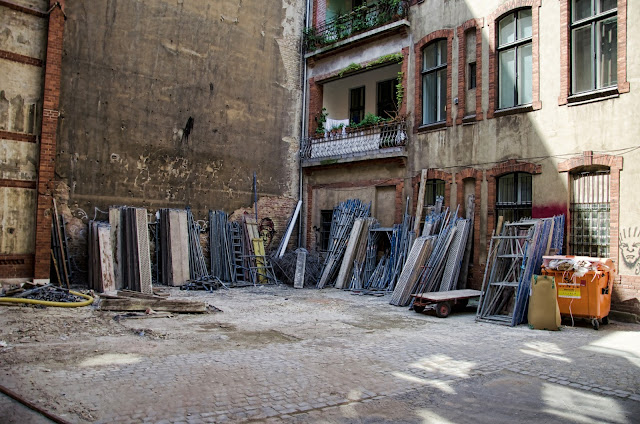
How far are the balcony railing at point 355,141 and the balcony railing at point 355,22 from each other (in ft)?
10.7

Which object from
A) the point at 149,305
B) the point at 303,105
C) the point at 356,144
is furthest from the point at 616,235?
the point at 303,105

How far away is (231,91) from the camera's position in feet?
52.4

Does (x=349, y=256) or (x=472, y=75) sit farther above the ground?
(x=472, y=75)

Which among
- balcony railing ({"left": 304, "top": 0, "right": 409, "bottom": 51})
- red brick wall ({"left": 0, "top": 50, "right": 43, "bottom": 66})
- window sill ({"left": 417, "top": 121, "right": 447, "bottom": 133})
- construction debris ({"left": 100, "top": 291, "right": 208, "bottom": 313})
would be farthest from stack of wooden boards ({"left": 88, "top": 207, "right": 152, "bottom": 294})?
balcony railing ({"left": 304, "top": 0, "right": 409, "bottom": 51})

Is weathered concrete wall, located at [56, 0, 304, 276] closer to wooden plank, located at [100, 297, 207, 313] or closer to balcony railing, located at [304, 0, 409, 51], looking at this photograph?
balcony railing, located at [304, 0, 409, 51]

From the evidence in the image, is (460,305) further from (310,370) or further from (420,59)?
(420,59)

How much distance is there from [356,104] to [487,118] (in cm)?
682

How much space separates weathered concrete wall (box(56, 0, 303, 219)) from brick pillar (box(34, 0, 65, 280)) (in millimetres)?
1682

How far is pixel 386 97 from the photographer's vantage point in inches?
687

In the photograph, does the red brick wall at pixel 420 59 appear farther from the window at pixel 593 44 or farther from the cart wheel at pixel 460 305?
the cart wheel at pixel 460 305

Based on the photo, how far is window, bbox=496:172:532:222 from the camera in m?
11.8

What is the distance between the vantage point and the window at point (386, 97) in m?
17.1

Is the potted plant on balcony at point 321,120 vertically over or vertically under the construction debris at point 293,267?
over

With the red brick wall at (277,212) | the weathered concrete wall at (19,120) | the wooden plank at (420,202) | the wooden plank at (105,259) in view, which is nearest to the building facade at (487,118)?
the wooden plank at (420,202)
